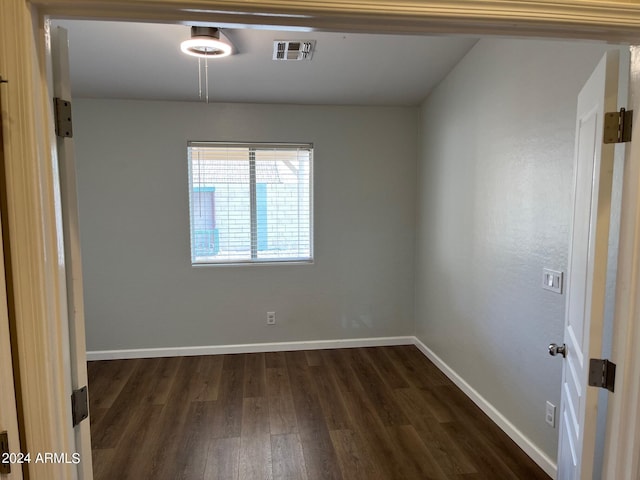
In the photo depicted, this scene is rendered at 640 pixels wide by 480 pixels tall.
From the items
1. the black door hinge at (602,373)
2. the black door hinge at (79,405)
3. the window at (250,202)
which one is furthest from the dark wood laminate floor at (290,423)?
the black door hinge at (79,405)

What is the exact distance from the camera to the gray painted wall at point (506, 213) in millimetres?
2051

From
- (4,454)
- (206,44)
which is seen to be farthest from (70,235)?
(206,44)

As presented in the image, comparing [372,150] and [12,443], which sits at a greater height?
[372,150]

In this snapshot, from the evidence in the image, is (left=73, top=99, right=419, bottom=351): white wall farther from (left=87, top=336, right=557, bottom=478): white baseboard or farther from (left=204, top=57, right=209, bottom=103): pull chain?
(left=204, top=57, right=209, bottom=103): pull chain

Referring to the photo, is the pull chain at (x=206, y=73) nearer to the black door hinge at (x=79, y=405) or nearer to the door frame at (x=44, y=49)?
the door frame at (x=44, y=49)

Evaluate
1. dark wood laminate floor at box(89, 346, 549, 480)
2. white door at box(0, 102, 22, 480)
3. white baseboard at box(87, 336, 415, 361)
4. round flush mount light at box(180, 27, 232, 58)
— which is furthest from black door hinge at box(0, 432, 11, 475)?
white baseboard at box(87, 336, 415, 361)

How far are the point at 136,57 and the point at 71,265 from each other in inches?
97.6

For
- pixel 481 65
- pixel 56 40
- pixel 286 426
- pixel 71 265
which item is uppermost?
pixel 481 65

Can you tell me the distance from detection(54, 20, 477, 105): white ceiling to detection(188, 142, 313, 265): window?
0.50m

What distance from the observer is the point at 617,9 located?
932 mm

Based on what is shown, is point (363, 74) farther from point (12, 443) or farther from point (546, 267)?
point (12, 443)

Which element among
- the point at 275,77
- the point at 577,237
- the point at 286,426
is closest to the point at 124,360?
the point at 286,426

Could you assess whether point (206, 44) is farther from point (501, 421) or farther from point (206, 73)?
point (501, 421)

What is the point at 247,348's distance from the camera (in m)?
3.90
